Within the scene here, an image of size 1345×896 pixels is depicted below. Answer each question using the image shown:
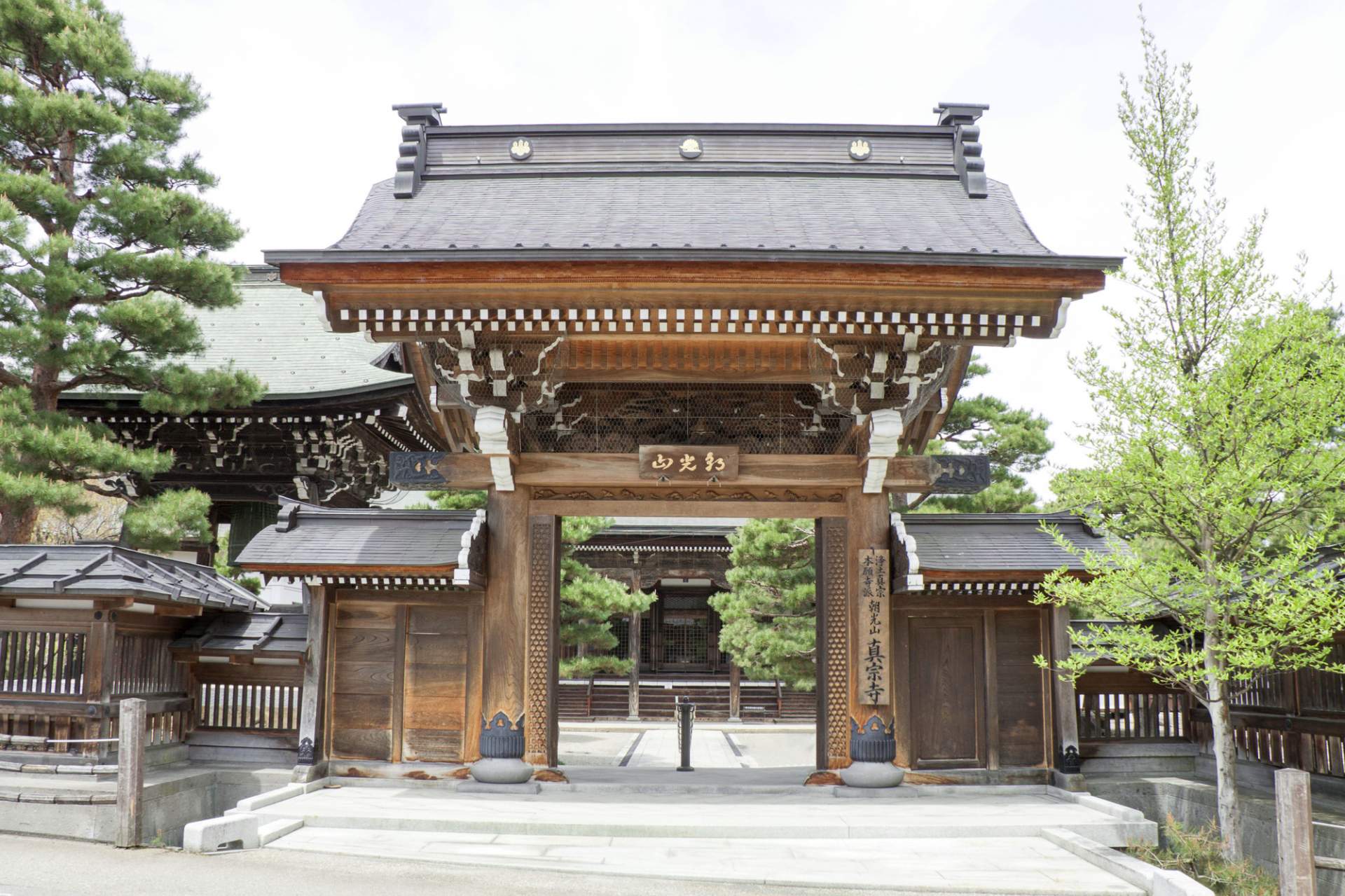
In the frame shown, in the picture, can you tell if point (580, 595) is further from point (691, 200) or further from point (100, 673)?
point (100, 673)

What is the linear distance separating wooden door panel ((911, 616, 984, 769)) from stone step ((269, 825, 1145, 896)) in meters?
1.92

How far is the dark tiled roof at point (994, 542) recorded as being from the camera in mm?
9836

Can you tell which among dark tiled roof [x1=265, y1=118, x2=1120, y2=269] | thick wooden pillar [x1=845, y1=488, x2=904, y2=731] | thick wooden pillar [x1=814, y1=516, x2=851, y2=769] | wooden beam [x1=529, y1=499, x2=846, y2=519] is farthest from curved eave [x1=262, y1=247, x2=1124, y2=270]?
thick wooden pillar [x1=814, y1=516, x2=851, y2=769]

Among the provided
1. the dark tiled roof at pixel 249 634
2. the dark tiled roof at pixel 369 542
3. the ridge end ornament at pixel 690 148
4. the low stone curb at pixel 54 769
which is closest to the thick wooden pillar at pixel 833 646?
the dark tiled roof at pixel 369 542

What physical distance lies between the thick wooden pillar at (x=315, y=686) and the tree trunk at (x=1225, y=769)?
26.8ft

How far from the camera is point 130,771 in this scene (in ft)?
27.6

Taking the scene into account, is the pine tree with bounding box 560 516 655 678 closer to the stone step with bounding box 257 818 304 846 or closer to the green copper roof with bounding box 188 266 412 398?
the green copper roof with bounding box 188 266 412 398

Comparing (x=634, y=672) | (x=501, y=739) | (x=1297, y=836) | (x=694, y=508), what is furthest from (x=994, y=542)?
(x=634, y=672)

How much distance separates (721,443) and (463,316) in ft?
10.2

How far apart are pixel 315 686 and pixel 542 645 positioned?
2.34 m

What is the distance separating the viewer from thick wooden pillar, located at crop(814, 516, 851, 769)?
32.9ft

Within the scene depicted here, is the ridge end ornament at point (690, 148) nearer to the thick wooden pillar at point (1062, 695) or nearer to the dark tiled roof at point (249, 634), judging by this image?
the thick wooden pillar at point (1062, 695)

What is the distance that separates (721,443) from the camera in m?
10.6

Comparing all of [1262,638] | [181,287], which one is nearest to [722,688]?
[181,287]
